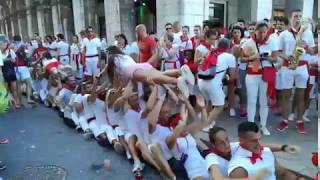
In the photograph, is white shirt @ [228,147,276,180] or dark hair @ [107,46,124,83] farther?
dark hair @ [107,46,124,83]

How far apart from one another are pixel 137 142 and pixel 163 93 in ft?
2.71

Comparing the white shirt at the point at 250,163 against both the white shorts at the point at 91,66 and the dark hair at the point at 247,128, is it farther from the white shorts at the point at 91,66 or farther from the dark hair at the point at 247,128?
the white shorts at the point at 91,66

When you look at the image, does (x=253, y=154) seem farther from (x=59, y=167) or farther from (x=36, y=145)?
(x=36, y=145)

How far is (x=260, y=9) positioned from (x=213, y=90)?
379 inches

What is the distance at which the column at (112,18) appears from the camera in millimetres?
14484

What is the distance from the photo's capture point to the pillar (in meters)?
13.7

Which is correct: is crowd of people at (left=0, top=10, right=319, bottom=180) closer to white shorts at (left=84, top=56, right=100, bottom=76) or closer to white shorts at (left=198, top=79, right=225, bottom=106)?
white shorts at (left=198, top=79, right=225, bottom=106)

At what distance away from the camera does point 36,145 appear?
19.9 ft

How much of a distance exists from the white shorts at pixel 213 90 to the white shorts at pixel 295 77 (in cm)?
116

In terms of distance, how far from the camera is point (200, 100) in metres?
4.99

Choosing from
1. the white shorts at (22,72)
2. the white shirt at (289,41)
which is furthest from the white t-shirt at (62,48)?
the white shirt at (289,41)

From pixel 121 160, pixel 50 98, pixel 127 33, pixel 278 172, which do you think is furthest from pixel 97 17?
pixel 278 172

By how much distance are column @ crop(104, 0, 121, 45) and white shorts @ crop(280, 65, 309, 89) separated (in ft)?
32.7

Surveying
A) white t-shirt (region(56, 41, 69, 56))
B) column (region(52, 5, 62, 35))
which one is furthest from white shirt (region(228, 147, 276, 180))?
column (region(52, 5, 62, 35))
